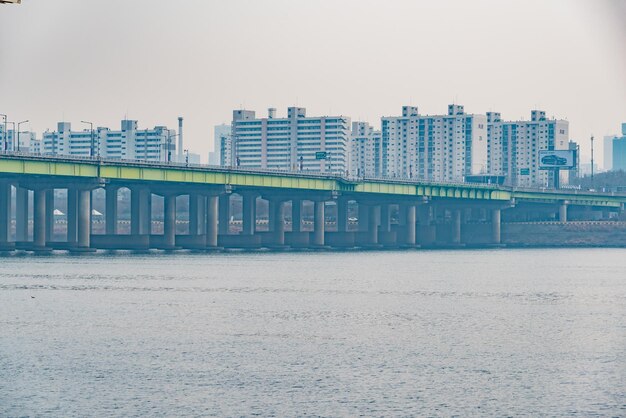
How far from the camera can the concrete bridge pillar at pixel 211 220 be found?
618ft

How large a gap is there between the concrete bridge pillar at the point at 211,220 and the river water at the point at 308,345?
6114 centimetres

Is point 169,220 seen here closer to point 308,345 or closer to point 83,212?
point 83,212

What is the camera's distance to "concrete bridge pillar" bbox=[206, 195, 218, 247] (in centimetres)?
18825

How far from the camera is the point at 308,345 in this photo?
69688 millimetres

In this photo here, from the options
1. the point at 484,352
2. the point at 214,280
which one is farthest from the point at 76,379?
the point at 214,280

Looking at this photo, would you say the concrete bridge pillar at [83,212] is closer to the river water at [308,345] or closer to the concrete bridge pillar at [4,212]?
the concrete bridge pillar at [4,212]

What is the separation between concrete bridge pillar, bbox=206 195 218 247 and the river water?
6114 centimetres

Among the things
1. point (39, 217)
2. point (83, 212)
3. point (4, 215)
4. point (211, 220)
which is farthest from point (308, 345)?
point (4, 215)

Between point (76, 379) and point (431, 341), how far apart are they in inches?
878

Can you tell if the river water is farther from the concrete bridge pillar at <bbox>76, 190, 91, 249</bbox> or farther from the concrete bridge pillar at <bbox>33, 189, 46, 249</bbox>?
the concrete bridge pillar at <bbox>33, 189, 46, 249</bbox>

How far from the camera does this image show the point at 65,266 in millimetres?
142000

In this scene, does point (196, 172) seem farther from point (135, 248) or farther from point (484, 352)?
point (484, 352)

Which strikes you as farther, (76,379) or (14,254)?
(14,254)

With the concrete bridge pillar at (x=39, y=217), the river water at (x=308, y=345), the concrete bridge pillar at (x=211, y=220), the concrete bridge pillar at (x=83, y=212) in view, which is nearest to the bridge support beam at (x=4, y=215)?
the concrete bridge pillar at (x=39, y=217)
